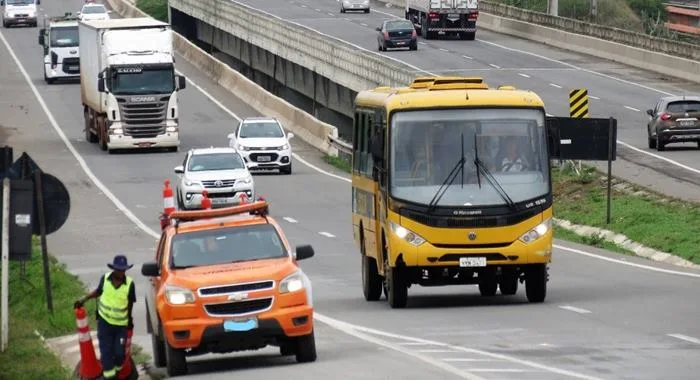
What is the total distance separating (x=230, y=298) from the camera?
55.7 ft

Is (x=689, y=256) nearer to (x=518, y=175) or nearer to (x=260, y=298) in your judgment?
(x=518, y=175)

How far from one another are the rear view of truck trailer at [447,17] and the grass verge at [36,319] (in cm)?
5335

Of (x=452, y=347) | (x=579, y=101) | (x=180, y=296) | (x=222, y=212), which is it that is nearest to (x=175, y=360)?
(x=180, y=296)

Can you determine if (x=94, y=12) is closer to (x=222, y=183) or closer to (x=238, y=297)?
(x=222, y=183)

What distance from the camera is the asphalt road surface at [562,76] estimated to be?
4622cm

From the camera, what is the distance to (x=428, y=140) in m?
22.9

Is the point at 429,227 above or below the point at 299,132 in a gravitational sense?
above

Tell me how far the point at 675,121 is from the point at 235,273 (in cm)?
3330

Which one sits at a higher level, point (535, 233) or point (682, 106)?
point (535, 233)

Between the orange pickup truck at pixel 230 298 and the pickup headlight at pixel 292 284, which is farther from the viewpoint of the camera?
the pickup headlight at pixel 292 284

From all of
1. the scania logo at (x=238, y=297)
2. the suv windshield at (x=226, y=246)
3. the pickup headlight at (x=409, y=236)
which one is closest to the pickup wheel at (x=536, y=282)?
the pickup headlight at (x=409, y=236)

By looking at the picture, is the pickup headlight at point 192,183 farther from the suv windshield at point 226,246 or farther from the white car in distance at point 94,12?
the white car in distance at point 94,12

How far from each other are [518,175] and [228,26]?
6854cm

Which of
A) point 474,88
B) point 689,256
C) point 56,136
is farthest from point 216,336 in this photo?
point 56,136
